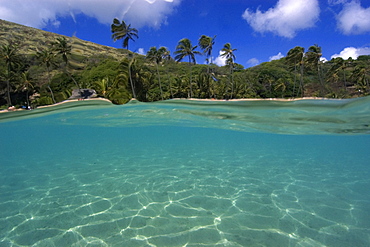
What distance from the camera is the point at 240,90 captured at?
4462cm

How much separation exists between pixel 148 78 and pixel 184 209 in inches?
1332

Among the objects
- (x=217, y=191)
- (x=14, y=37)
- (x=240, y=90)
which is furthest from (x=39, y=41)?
(x=217, y=191)

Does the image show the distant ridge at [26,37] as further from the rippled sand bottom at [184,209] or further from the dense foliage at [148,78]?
the rippled sand bottom at [184,209]

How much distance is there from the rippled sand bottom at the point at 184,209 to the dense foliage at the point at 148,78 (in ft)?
49.6

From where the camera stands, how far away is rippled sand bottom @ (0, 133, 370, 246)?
442cm

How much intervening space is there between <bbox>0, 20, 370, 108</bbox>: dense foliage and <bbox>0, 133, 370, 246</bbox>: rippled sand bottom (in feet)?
49.6

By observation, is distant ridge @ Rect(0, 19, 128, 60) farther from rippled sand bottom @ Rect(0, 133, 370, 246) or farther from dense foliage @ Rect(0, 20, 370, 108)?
rippled sand bottom @ Rect(0, 133, 370, 246)

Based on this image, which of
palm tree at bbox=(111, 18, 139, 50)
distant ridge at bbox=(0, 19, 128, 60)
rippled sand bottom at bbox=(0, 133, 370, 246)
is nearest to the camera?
rippled sand bottom at bbox=(0, 133, 370, 246)

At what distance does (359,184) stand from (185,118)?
15393mm

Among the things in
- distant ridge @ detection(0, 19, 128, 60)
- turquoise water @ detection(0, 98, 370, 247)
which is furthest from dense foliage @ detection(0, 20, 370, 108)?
turquoise water @ detection(0, 98, 370, 247)

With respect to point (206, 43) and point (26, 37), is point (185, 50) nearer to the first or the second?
point (206, 43)

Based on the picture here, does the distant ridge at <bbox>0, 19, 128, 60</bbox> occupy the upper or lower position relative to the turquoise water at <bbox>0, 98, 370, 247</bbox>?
upper

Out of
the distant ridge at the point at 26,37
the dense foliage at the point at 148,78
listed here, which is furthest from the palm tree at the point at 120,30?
the distant ridge at the point at 26,37

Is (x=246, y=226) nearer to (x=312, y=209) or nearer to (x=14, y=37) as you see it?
(x=312, y=209)
